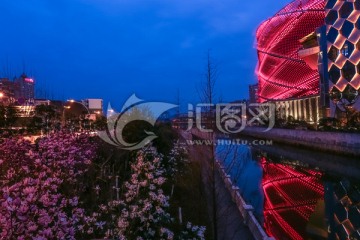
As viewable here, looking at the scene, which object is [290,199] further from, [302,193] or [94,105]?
[94,105]

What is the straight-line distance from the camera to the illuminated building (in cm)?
3412

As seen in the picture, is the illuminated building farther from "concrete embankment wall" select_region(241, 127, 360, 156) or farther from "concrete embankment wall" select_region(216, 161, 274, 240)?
"concrete embankment wall" select_region(216, 161, 274, 240)

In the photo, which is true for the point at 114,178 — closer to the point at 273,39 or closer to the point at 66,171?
the point at 66,171

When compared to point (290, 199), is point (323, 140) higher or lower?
higher

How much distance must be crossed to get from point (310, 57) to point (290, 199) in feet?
108

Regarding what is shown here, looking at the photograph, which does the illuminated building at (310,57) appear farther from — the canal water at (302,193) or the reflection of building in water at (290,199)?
the reflection of building in water at (290,199)

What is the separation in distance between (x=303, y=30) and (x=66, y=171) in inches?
1712

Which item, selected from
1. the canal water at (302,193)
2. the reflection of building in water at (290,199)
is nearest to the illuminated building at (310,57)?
the canal water at (302,193)

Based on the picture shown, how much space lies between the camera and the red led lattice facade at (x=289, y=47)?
43.4 meters

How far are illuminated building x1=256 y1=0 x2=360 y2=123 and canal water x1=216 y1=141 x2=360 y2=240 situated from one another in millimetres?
15533

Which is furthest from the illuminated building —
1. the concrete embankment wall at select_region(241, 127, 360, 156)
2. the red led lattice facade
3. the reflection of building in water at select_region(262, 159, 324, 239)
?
the reflection of building in water at select_region(262, 159, 324, 239)

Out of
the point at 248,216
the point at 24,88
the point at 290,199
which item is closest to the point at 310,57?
the point at 290,199

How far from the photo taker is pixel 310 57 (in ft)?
138

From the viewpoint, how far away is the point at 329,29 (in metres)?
36.7
